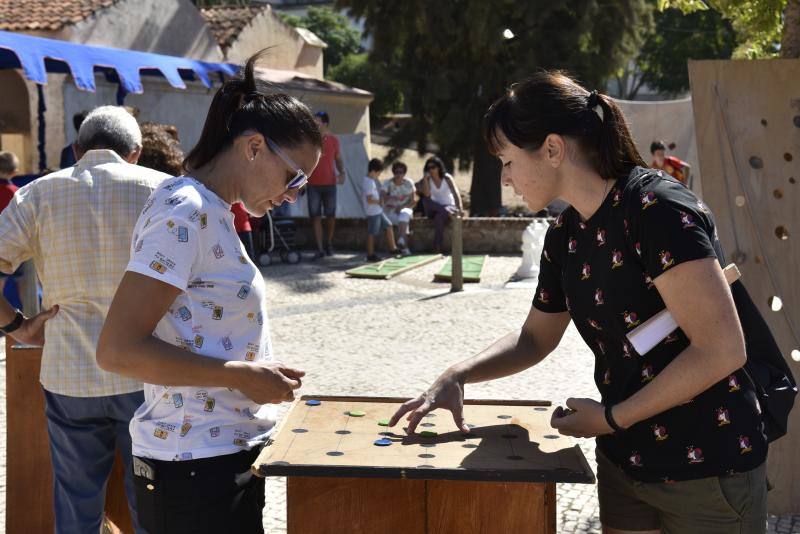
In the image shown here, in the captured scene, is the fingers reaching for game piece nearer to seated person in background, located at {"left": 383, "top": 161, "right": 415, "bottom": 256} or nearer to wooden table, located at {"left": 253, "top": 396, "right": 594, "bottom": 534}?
wooden table, located at {"left": 253, "top": 396, "right": 594, "bottom": 534}

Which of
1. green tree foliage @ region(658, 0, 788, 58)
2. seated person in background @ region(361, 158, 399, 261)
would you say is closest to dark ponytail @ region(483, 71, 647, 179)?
green tree foliage @ region(658, 0, 788, 58)

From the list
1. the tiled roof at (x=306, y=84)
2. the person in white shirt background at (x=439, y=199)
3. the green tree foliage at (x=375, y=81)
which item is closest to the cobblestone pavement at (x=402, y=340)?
the person in white shirt background at (x=439, y=199)

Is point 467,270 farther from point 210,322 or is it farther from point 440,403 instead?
point 210,322

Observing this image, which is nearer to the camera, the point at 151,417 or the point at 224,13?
the point at 151,417

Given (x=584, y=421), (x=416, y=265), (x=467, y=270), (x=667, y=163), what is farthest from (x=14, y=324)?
(x=667, y=163)

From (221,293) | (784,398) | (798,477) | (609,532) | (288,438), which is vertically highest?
(221,293)

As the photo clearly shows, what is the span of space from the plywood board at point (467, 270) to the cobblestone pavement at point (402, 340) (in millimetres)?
142

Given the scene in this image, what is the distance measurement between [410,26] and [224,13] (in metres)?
9.85

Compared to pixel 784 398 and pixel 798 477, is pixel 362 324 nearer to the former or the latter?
pixel 798 477

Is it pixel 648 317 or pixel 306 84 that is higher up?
pixel 648 317

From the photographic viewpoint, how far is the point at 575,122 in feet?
6.87

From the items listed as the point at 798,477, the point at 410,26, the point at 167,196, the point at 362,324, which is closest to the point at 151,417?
the point at 167,196

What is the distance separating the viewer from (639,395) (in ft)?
6.64

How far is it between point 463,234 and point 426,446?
13.1m
